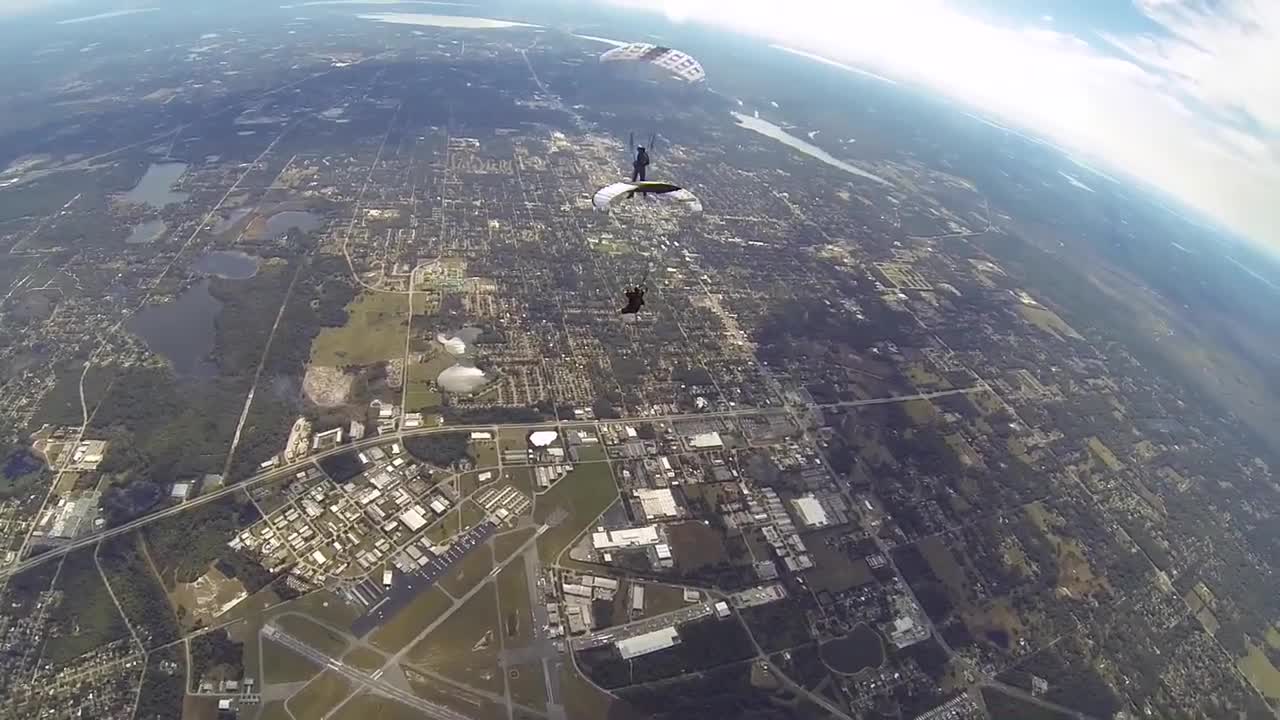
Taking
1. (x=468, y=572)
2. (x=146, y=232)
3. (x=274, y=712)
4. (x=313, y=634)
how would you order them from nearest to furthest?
(x=274, y=712)
(x=313, y=634)
(x=468, y=572)
(x=146, y=232)

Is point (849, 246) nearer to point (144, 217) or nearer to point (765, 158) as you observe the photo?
point (765, 158)

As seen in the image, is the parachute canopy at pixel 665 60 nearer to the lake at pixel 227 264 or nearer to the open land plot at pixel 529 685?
the open land plot at pixel 529 685

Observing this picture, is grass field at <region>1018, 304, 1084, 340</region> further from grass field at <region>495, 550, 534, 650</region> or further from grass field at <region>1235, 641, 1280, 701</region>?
grass field at <region>495, 550, 534, 650</region>

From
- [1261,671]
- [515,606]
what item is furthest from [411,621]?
[1261,671]

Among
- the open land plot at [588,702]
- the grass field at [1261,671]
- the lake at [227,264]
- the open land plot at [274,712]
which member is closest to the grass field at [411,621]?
the open land plot at [274,712]

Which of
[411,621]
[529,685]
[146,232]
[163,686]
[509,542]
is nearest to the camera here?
[163,686]

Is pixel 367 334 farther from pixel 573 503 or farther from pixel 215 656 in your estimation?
pixel 215 656

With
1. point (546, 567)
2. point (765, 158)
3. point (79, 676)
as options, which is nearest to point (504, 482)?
point (546, 567)

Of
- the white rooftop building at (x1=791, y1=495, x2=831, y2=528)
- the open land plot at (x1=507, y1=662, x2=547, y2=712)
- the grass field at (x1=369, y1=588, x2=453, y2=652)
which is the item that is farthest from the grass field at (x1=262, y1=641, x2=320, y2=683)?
the white rooftop building at (x1=791, y1=495, x2=831, y2=528)
